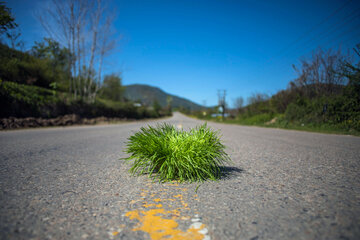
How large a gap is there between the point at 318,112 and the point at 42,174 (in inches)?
654

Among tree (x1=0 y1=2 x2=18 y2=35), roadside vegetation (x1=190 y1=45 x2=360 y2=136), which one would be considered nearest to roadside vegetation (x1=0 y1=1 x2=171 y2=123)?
tree (x1=0 y1=2 x2=18 y2=35)

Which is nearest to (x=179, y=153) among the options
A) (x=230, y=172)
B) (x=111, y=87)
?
(x=230, y=172)

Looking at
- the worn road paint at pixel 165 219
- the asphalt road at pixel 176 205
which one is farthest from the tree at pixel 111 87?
the worn road paint at pixel 165 219

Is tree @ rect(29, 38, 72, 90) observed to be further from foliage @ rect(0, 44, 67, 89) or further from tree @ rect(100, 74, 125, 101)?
tree @ rect(100, 74, 125, 101)

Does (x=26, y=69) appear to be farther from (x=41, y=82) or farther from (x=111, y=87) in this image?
(x=111, y=87)

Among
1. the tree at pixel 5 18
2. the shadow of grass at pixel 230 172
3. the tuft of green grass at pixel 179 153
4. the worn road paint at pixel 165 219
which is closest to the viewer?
the worn road paint at pixel 165 219

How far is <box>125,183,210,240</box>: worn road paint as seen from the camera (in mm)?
1207

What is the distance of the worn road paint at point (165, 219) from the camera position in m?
1.21

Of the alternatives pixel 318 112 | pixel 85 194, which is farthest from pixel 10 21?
pixel 318 112

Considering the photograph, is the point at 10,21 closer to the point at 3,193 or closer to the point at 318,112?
the point at 3,193

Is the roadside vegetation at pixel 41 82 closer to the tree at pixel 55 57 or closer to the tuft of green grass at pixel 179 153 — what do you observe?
the tree at pixel 55 57

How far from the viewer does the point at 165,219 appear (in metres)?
1.40

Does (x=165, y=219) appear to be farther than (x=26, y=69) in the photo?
No

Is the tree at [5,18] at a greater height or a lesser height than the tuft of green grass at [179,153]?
greater
